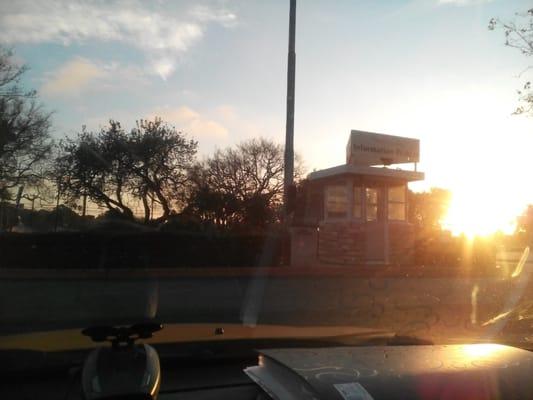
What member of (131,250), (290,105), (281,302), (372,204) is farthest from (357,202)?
(281,302)

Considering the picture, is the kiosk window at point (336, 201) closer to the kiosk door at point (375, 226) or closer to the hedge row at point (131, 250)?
the kiosk door at point (375, 226)

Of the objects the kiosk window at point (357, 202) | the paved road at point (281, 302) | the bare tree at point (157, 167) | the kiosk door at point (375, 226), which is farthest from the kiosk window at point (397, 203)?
the bare tree at point (157, 167)

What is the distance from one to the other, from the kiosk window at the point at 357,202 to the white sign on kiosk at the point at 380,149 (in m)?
1.18

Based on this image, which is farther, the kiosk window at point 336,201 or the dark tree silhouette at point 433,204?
the dark tree silhouette at point 433,204

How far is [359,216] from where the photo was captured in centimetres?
2031

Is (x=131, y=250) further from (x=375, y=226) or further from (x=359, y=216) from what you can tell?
(x=375, y=226)

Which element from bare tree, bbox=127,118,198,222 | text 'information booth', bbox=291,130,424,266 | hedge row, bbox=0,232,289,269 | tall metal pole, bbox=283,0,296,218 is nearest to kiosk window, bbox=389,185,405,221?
text 'information booth', bbox=291,130,424,266

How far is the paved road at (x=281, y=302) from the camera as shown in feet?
30.4

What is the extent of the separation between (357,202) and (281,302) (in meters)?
8.94

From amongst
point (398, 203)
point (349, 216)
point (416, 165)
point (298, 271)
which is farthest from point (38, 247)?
point (416, 165)

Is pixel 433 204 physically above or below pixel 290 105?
above

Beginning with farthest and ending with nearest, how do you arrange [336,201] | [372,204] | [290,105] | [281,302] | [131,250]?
[336,201], [372,204], [131,250], [290,105], [281,302]

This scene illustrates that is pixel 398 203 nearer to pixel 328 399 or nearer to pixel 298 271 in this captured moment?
pixel 298 271

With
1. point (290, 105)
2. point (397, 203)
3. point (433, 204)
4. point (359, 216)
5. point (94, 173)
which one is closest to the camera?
point (290, 105)
